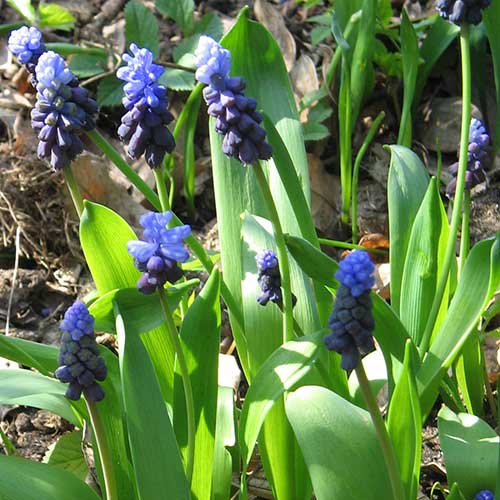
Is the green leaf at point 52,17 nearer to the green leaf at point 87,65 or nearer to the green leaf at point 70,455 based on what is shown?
the green leaf at point 87,65

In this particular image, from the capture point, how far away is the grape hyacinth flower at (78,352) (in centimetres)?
202

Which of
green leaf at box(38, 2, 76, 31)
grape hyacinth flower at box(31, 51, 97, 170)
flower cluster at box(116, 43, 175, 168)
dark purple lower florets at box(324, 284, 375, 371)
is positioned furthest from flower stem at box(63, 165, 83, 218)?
green leaf at box(38, 2, 76, 31)

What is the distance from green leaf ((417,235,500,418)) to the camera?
2.41 metres

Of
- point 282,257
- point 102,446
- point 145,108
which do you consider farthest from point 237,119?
point 102,446

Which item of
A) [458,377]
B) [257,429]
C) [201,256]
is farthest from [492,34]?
[257,429]

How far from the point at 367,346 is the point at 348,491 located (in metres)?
0.54

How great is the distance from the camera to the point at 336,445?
2188 millimetres

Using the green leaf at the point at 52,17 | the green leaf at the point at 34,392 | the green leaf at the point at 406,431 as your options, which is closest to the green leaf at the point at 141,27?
the green leaf at the point at 52,17

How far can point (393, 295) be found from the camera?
3004mm

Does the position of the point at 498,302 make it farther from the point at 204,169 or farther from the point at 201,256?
the point at 204,169

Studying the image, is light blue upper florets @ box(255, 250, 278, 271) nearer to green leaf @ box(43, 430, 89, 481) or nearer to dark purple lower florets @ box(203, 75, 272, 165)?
dark purple lower florets @ box(203, 75, 272, 165)

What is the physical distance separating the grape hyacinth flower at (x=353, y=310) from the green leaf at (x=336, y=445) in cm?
34

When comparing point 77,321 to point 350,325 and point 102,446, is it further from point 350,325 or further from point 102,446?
point 350,325

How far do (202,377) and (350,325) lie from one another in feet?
2.36
